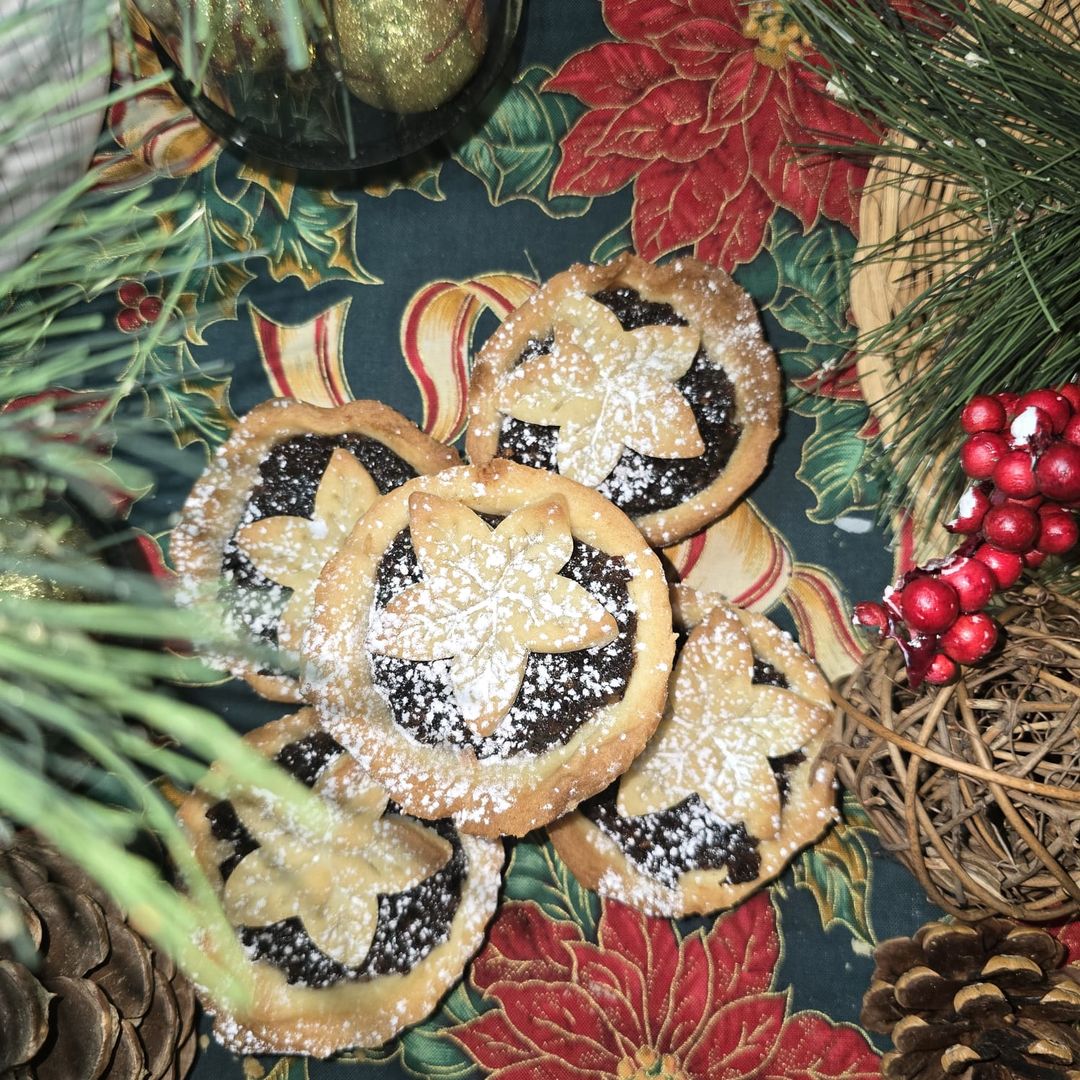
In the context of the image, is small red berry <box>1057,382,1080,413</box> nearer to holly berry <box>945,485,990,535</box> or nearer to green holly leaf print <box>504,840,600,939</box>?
holly berry <box>945,485,990,535</box>

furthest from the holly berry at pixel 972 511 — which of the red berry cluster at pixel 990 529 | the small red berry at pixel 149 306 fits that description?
the small red berry at pixel 149 306

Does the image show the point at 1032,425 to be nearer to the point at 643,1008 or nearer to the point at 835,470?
the point at 835,470

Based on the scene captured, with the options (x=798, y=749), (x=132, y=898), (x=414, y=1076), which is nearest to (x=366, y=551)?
(x=798, y=749)

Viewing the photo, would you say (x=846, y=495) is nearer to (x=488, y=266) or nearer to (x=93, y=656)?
(x=488, y=266)

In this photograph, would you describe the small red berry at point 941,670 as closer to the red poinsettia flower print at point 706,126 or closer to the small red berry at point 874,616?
the small red berry at point 874,616

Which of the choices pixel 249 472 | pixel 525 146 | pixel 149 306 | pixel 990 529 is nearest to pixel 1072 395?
pixel 990 529

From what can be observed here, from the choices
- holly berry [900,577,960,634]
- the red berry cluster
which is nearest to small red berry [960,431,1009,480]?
the red berry cluster
